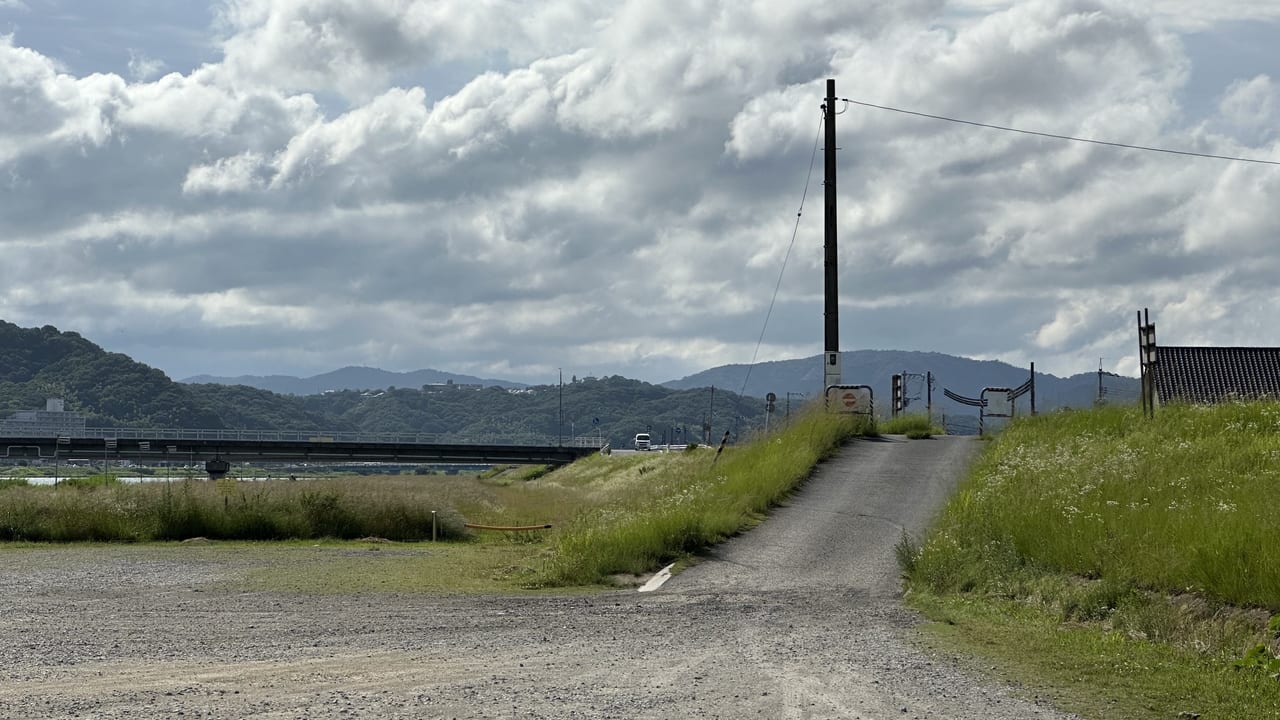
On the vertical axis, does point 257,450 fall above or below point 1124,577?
below

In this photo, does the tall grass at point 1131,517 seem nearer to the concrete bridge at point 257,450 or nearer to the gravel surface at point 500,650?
the gravel surface at point 500,650

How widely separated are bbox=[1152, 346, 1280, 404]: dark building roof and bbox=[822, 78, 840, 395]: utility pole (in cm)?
1289

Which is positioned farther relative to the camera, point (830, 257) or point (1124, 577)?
point (830, 257)

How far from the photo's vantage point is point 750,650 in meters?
11.6

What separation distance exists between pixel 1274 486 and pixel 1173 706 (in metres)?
7.75

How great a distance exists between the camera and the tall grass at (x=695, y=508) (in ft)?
61.1

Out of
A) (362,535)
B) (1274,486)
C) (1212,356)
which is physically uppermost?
(1212,356)

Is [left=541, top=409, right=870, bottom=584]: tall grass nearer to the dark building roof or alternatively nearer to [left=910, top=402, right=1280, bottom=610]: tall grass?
[left=910, top=402, right=1280, bottom=610]: tall grass

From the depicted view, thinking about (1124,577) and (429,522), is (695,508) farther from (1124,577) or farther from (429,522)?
(429,522)

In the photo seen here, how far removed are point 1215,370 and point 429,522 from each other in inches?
1131

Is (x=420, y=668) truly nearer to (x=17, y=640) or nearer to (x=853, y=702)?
(x=853, y=702)

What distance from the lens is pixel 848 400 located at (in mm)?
33656

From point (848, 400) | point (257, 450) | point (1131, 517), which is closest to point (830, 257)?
point (848, 400)

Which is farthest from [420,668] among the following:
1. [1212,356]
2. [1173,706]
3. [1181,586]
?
[1212,356]
